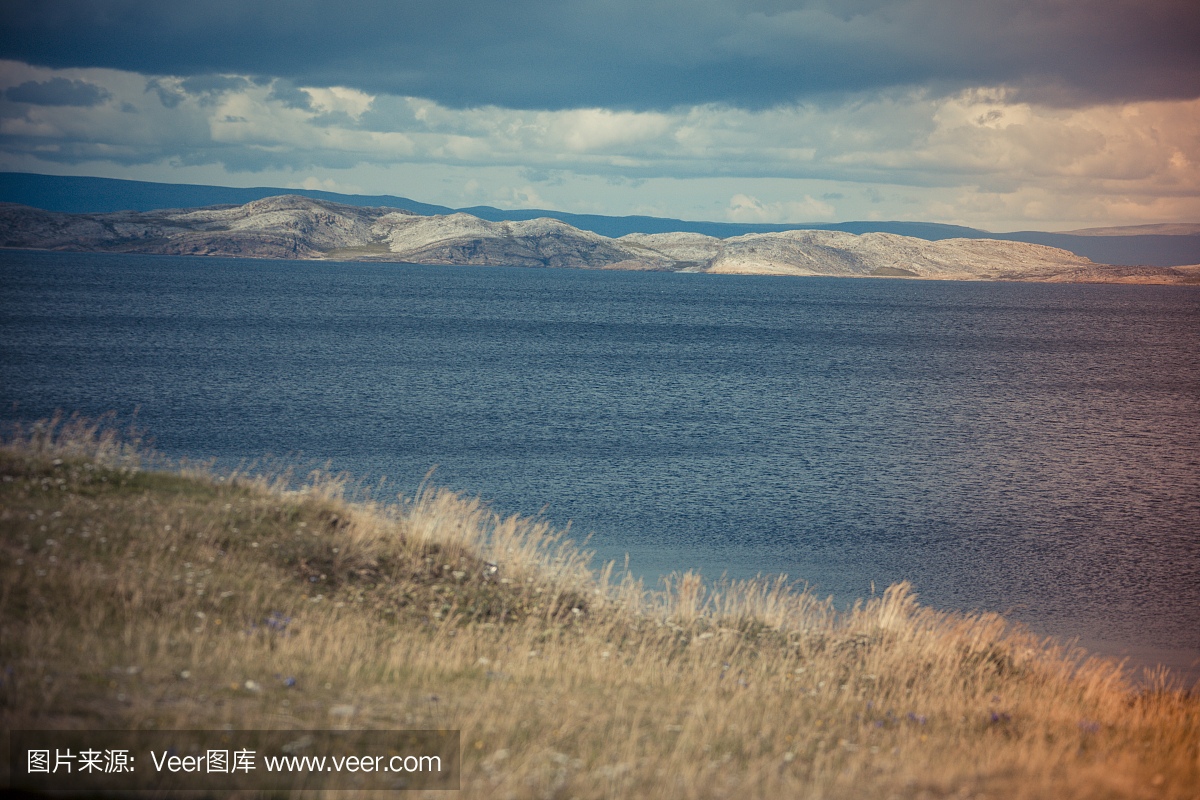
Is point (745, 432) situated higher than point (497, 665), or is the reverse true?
point (497, 665)

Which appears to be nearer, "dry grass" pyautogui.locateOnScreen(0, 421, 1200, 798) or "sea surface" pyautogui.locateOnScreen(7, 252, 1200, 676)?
"dry grass" pyautogui.locateOnScreen(0, 421, 1200, 798)

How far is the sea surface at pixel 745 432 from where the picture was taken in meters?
23.0

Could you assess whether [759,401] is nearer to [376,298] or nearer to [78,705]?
[78,705]

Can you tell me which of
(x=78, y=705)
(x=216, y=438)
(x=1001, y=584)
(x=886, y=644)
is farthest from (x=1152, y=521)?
(x=216, y=438)

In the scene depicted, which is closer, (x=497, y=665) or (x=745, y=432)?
(x=497, y=665)

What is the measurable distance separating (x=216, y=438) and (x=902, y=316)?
4716 inches

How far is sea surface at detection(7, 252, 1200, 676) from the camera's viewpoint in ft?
75.6

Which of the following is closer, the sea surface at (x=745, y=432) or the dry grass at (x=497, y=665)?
the dry grass at (x=497, y=665)

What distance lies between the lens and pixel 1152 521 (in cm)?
2781

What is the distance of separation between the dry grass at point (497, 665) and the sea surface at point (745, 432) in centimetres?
666

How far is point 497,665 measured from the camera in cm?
1116

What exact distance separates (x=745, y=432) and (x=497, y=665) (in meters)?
31.0

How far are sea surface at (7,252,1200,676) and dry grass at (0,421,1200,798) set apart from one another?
6663 millimetres

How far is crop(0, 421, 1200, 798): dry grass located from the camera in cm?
827
